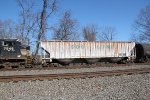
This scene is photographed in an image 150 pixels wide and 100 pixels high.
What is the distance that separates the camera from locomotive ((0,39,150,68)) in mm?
22145

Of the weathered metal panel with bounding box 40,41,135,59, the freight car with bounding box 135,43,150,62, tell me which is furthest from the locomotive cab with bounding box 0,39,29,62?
the freight car with bounding box 135,43,150,62

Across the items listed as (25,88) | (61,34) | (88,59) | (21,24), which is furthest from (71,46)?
(61,34)

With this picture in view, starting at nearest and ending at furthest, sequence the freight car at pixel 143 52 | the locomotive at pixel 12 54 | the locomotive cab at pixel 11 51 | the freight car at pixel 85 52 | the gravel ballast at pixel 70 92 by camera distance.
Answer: the gravel ballast at pixel 70 92, the locomotive at pixel 12 54, the locomotive cab at pixel 11 51, the freight car at pixel 85 52, the freight car at pixel 143 52

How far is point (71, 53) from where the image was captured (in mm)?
27000

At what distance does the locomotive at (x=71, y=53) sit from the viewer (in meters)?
22.1

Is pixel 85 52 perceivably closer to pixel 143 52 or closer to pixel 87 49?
pixel 87 49

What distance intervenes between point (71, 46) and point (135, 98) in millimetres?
19109

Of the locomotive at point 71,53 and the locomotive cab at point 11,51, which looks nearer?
the locomotive cab at point 11,51

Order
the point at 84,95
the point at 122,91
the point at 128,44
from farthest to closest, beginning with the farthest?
the point at 128,44 < the point at 122,91 < the point at 84,95

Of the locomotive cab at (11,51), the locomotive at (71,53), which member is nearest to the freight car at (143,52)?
the locomotive at (71,53)

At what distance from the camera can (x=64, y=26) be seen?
62.2 metres

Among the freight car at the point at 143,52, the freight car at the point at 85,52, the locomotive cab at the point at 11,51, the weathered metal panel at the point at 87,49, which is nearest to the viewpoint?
the locomotive cab at the point at 11,51

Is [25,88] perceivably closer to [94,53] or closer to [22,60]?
[22,60]

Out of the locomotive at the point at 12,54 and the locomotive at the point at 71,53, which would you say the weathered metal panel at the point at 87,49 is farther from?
the locomotive at the point at 12,54
